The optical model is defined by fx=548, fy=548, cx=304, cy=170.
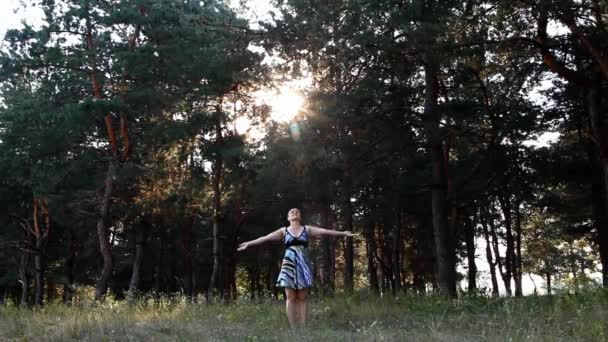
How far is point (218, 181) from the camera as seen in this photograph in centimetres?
2266

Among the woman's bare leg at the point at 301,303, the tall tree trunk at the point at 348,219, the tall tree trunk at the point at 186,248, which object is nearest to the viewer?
the woman's bare leg at the point at 301,303

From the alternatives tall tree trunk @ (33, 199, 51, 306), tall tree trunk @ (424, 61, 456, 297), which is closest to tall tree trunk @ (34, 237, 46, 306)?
tall tree trunk @ (33, 199, 51, 306)

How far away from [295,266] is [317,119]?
19.6 feet

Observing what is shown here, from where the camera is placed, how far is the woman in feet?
27.2

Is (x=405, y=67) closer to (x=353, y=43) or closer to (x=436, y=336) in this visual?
(x=353, y=43)

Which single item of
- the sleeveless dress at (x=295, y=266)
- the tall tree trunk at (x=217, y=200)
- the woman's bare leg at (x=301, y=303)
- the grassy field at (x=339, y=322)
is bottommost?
the grassy field at (x=339, y=322)

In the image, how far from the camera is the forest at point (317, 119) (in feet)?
40.5

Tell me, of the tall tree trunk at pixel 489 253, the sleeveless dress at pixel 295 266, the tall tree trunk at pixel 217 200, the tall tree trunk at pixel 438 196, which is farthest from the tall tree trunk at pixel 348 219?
the tall tree trunk at pixel 489 253

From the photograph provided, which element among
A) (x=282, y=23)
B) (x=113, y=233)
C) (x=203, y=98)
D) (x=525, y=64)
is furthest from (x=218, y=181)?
(x=113, y=233)

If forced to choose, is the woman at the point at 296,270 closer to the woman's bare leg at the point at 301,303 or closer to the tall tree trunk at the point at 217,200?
the woman's bare leg at the point at 301,303

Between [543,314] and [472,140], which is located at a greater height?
[472,140]

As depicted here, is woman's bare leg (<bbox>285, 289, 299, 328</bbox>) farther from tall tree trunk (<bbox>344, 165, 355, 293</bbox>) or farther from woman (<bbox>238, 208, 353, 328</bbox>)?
tall tree trunk (<bbox>344, 165, 355, 293</bbox>)

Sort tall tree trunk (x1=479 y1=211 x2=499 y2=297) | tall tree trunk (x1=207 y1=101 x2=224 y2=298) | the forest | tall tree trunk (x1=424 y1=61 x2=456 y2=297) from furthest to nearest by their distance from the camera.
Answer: tall tree trunk (x1=479 y1=211 x2=499 y2=297) → tall tree trunk (x1=207 y1=101 x2=224 y2=298) → tall tree trunk (x1=424 y1=61 x2=456 y2=297) → the forest

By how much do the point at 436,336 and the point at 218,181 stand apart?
16926mm
